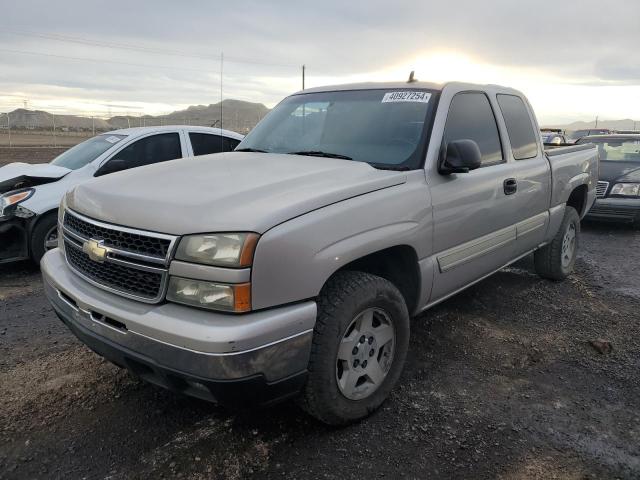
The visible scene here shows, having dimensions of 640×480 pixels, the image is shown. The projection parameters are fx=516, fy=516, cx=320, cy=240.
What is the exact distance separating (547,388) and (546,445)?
2.20 ft

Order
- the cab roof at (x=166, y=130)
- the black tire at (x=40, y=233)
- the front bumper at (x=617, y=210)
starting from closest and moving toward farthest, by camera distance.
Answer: the black tire at (x=40, y=233), the cab roof at (x=166, y=130), the front bumper at (x=617, y=210)

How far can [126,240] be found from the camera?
2.44 metres

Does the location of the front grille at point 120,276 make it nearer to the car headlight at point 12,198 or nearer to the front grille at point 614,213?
the car headlight at point 12,198

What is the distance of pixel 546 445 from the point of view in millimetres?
2723

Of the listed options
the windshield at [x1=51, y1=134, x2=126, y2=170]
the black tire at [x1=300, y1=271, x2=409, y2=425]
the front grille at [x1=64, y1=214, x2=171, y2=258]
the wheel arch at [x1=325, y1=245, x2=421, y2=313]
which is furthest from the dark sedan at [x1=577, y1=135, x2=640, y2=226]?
the front grille at [x1=64, y1=214, x2=171, y2=258]

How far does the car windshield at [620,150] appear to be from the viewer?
9.20 m

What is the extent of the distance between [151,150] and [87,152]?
768 mm

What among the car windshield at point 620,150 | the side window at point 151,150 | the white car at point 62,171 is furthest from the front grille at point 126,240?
the car windshield at point 620,150

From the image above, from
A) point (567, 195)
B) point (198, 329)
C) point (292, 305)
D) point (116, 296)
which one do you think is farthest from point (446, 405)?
point (567, 195)

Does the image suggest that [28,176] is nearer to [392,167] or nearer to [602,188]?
[392,167]

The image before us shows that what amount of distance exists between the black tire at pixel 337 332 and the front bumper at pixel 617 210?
689 cm

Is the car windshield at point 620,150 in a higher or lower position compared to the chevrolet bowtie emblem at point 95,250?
higher

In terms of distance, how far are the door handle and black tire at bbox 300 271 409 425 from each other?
1558 millimetres

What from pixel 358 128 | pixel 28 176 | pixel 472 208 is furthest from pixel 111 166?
pixel 472 208
